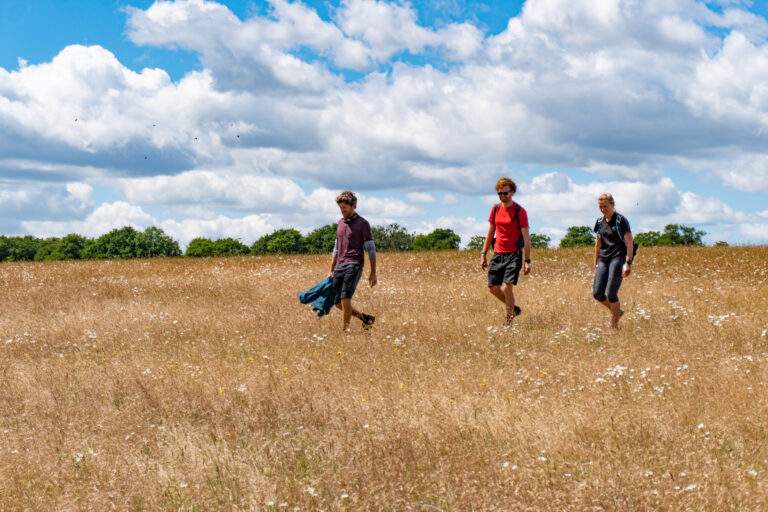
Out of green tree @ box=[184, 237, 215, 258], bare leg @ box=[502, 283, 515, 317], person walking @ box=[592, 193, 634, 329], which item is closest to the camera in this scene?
person walking @ box=[592, 193, 634, 329]

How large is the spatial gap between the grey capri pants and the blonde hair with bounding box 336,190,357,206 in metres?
3.88

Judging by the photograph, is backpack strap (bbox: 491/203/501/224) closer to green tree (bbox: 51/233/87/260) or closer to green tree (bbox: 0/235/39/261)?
green tree (bbox: 51/233/87/260)

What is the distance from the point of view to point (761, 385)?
6555 millimetres

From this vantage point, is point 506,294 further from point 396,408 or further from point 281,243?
point 281,243

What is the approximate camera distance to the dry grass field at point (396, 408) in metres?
4.59

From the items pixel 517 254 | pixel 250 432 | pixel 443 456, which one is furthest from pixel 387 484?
pixel 517 254

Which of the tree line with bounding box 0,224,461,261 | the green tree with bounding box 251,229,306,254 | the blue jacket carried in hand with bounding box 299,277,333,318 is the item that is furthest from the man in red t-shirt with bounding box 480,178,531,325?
the green tree with bounding box 251,229,306,254

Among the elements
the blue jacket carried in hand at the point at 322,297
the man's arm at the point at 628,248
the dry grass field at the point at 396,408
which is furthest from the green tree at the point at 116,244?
the man's arm at the point at 628,248

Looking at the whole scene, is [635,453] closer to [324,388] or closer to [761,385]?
[761,385]

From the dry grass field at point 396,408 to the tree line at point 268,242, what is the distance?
23.4 metres

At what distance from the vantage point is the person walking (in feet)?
31.3

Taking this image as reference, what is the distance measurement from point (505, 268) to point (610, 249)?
5.35ft

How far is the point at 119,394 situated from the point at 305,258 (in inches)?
625

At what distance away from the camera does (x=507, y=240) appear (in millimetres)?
10219
